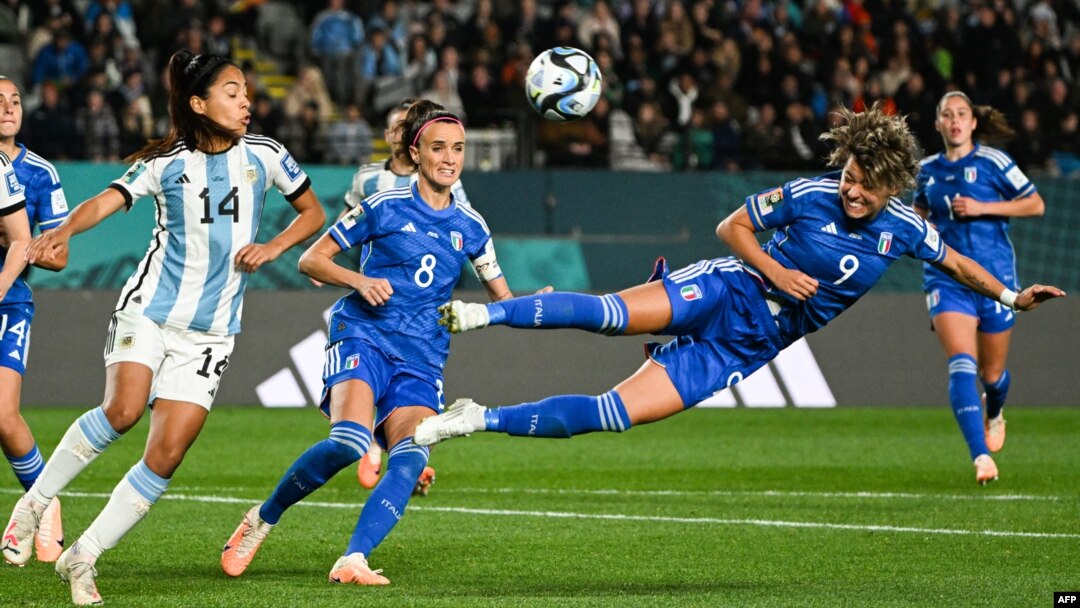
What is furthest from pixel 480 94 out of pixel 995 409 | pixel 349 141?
pixel 995 409

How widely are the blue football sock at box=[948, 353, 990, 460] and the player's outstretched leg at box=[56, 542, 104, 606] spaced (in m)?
6.00

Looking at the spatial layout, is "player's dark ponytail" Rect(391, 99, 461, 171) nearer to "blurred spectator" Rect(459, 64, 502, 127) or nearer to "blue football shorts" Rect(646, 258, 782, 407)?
"blue football shorts" Rect(646, 258, 782, 407)

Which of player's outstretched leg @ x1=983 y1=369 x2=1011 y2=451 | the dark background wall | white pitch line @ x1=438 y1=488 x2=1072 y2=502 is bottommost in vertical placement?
the dark background wall

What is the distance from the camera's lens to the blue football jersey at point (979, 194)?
34.0 ft

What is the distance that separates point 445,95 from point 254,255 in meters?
11.3

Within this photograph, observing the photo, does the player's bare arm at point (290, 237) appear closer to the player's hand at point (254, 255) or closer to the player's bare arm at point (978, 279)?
the player's hand at point (254, 255)

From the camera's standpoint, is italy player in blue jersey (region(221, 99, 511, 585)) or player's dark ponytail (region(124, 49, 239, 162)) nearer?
player's dark ponytail (region(124, 49, 239, 162))

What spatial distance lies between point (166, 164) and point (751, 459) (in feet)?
21.2

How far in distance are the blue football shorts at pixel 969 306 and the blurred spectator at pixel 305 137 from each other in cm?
789

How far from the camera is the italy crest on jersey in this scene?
6730 mm

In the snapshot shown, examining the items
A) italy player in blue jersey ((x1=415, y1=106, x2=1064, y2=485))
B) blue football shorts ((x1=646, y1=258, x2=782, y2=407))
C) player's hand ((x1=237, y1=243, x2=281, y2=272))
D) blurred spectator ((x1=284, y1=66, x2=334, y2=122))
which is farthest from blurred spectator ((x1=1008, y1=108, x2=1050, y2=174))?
player's hand ((x1=237, y1=243, x2=281, y2=272))

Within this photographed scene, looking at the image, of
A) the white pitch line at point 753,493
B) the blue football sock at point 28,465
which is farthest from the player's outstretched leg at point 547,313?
the white pitch line at point 753,493

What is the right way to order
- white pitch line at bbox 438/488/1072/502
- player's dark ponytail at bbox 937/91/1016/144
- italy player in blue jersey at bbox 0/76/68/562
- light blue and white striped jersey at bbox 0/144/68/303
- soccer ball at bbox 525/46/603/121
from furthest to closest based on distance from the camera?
player's dark ponytail at bbox 937/91/1016/144
white pitch line at bbox 438/488/1072/502
soccer ball at bbox 525/46/603/121
light blue and white striped jersey at bbox 0/144/68/303
italy player in blue jersey at bbox 0/76/68/562

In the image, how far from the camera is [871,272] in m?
6.73
